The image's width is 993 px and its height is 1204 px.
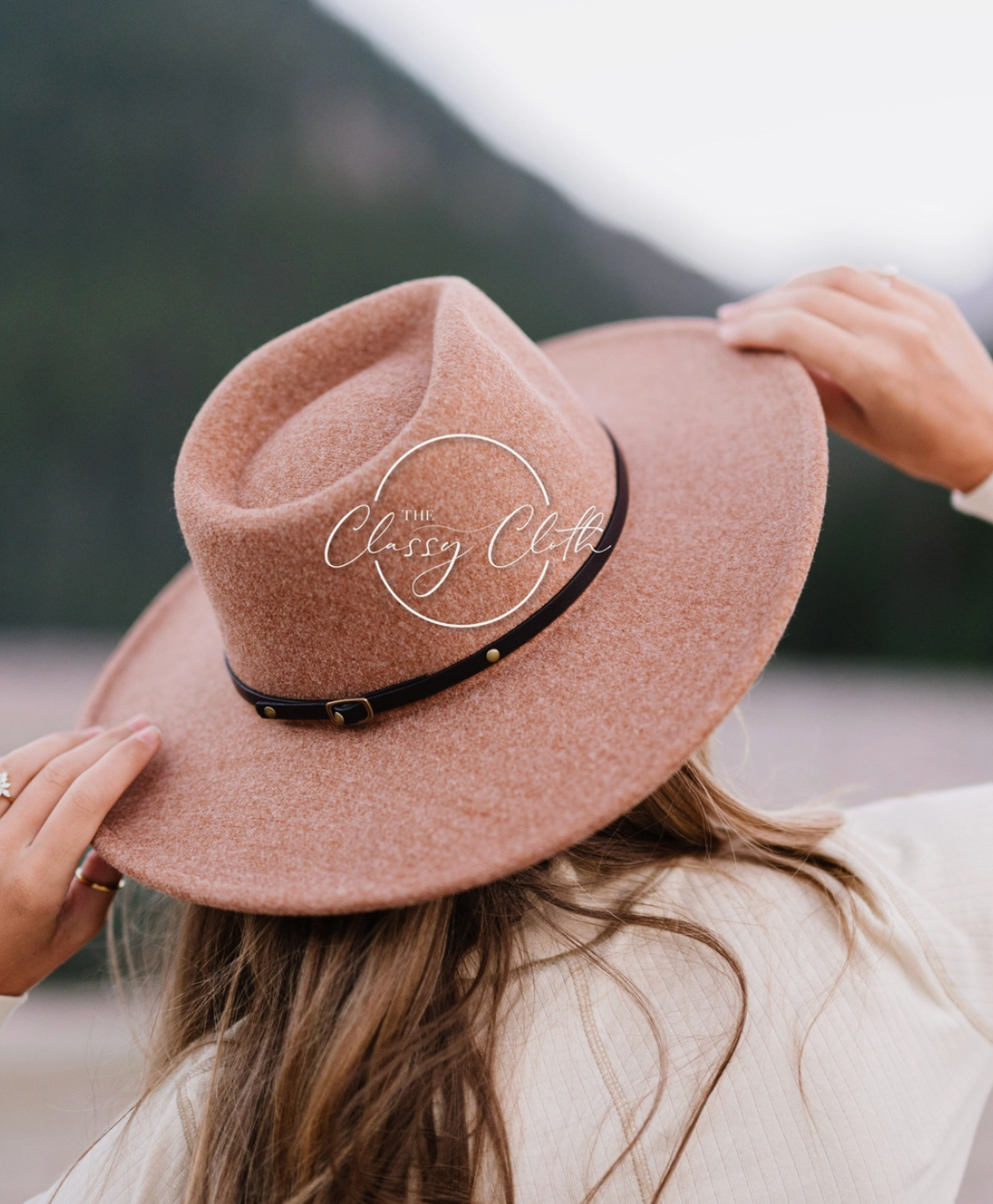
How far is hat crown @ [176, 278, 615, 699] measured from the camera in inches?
38.9

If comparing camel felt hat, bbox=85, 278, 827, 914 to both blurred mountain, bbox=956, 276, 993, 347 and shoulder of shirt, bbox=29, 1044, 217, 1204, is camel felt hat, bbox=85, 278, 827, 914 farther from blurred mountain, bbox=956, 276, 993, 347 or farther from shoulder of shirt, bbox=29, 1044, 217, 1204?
blurred mountain, bbox=956, 276, 993, 347

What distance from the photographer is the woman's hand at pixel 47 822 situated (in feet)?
3.89

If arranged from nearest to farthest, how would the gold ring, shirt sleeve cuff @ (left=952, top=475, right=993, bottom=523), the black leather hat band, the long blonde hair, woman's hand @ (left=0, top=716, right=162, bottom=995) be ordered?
the long blonde hair
the black leather hat band
woman's hand @ (left=0, top=716, right=162, bottom=995)
the gold ring
shirt sleeve cuff @ (left=952, top=475, right=993, bottom=523)

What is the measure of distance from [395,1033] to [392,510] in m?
0.61

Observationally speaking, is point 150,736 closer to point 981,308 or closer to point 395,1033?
point 395,1033

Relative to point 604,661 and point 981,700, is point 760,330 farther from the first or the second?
point 981,700

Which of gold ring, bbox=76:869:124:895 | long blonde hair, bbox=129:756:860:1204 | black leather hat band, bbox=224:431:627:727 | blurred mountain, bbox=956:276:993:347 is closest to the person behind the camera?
long blonde hair, bbox=129:756:860:1204

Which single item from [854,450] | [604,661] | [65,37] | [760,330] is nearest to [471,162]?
[65,37]

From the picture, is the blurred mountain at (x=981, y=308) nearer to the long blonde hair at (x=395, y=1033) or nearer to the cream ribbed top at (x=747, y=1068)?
the cream ribbed top at (x=747, y=1068)

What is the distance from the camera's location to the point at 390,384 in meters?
1.14

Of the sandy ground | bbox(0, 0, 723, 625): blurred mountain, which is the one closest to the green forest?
bbox(0, 0, 723, 625): blurred mountain

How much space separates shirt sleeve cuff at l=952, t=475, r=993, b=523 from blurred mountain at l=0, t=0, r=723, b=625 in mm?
7518

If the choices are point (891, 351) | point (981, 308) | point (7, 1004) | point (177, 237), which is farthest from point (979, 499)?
point (177, 237)

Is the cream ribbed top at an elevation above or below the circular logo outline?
below
